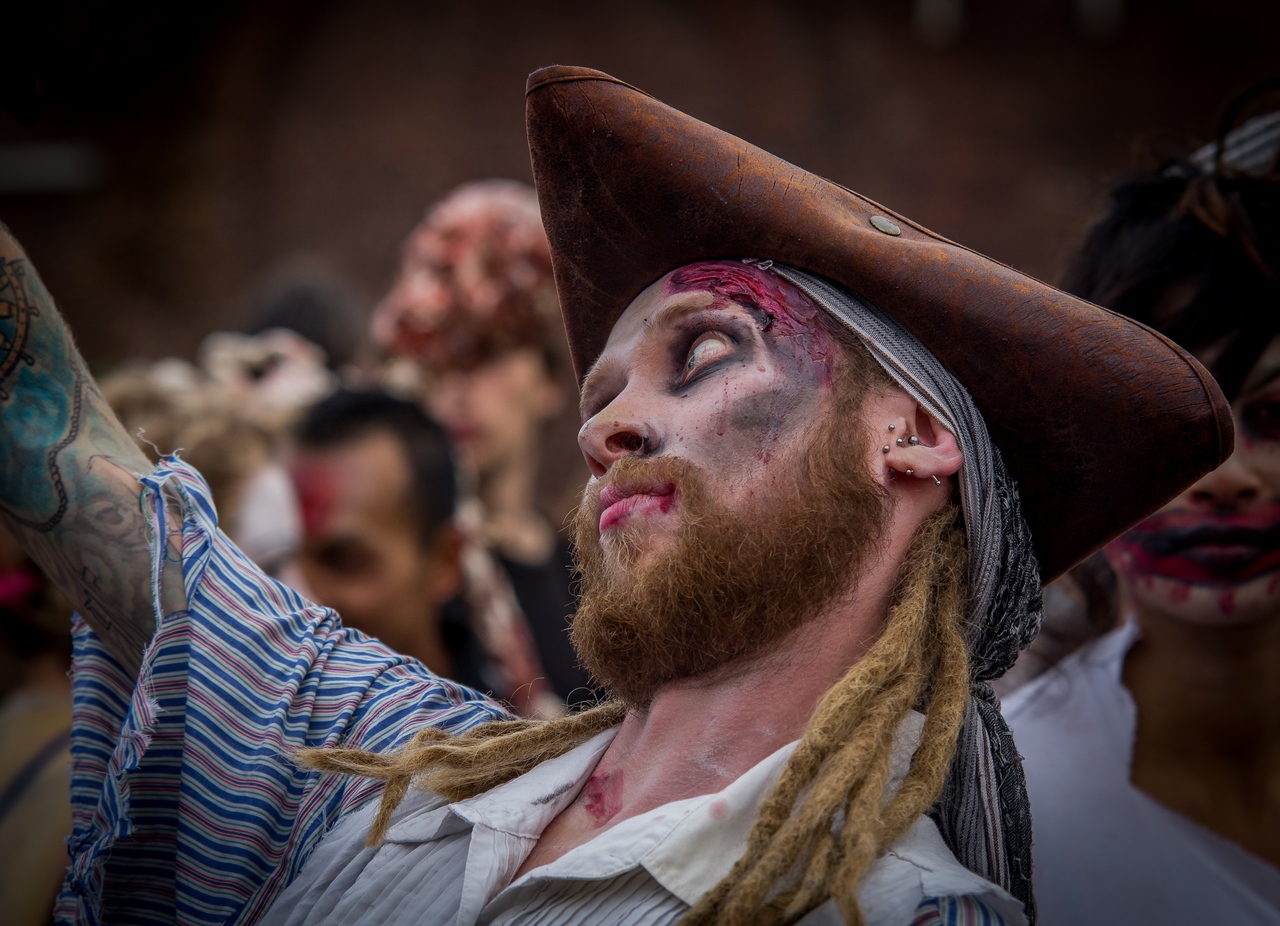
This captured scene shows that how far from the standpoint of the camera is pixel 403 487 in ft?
13.0

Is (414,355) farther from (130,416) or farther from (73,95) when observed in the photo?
(73,95)

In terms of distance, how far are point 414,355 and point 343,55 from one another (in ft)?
17.1

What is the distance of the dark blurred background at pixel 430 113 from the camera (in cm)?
838

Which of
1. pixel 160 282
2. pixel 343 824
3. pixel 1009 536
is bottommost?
pixel 160 282

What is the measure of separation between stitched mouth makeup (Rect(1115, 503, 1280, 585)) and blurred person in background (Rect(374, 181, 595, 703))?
281 centimetres

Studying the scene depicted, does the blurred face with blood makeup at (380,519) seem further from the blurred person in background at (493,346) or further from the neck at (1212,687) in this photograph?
the neck at (1212,687)

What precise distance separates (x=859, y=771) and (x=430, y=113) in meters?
8.42

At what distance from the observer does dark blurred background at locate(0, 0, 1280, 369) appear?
27.5 feet

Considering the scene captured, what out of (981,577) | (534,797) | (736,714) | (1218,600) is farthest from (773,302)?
(1218,600)

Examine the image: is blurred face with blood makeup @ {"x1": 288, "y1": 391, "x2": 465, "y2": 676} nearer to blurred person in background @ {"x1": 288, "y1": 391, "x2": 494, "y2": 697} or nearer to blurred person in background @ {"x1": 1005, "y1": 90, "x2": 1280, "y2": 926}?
blurred person in background @ {"x1": 288, "y1": 391, "x2": 494, "y2": 697}

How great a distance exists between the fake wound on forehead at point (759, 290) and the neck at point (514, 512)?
3.09 metres

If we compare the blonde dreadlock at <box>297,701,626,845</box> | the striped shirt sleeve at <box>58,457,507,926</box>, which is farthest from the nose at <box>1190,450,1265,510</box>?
the striped shirt sleeve at <box>58,457,507,926</box>

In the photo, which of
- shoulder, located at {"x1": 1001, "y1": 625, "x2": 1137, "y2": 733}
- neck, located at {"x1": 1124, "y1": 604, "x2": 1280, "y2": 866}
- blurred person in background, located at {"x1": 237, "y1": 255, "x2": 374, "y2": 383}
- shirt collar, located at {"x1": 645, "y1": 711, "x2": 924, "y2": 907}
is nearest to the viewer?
shirt collar, located at {"x1": 645, "y1": 711, "x2": 924, "y2": 907}

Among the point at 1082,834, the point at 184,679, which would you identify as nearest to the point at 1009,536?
the point at 1082,834
